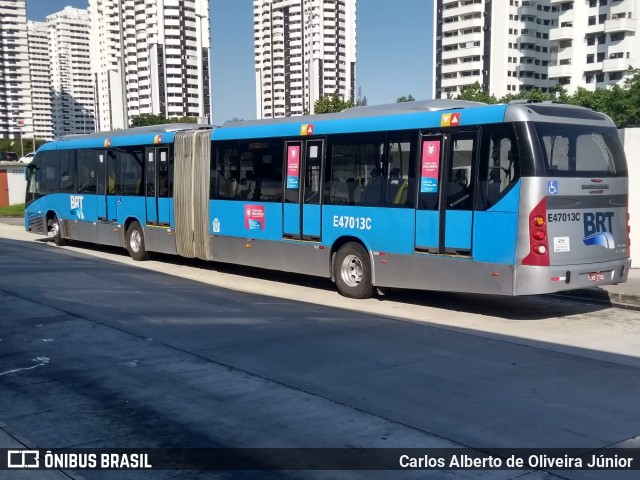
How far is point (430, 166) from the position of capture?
1147 cm

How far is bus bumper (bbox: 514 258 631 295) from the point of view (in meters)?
10.1

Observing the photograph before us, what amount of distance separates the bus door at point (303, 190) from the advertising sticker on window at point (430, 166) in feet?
8.24

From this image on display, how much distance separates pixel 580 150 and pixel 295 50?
525ft

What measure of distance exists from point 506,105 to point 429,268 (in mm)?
2783

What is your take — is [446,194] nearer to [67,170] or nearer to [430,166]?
[430,166]

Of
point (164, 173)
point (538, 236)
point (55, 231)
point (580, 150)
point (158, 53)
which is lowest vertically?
point (55, 231)

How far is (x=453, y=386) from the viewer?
290 inches


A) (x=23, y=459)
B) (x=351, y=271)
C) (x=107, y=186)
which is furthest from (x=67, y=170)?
(x=23, y=459)

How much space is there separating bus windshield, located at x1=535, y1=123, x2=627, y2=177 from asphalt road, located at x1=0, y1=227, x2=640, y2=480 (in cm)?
230

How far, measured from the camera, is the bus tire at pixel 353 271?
1271cm

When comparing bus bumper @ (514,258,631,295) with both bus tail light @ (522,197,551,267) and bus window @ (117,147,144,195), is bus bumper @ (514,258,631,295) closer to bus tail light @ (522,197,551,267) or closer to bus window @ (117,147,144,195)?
bus tail light @ (522,197,551,267)

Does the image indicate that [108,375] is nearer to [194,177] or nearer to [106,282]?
[106,282]

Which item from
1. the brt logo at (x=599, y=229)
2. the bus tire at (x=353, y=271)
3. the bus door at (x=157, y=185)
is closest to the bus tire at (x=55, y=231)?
the bus door at (x=157, y=185)

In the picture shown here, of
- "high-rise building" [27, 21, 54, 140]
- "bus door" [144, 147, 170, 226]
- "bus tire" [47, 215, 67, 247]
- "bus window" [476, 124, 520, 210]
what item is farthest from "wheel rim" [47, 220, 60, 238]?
"high-rise building" [27, 21, 54, 140]
